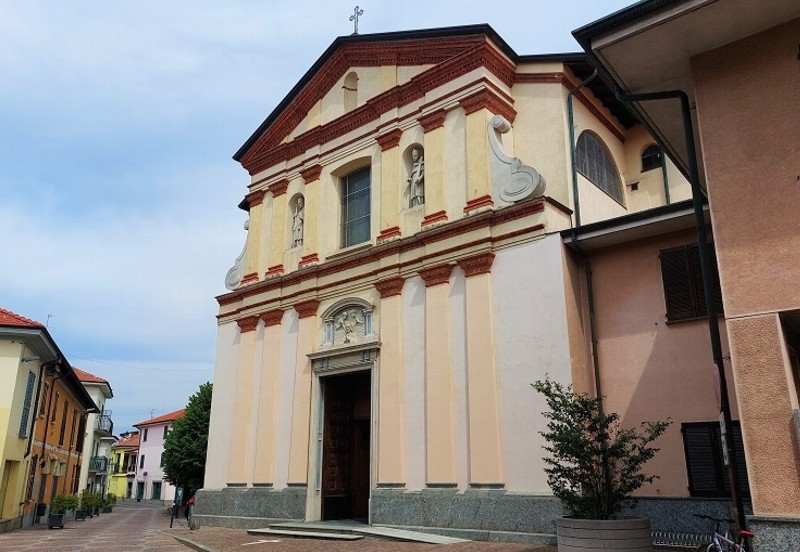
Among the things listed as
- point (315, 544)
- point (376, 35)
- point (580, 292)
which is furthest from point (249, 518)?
point (376, 35)

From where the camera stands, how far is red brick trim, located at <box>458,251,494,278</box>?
14.3 meters

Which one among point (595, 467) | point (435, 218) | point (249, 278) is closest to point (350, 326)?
point (435, 218)

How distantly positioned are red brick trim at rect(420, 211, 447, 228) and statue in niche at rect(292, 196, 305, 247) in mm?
4879

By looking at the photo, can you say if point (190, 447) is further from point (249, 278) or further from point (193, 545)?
point (193, 545)

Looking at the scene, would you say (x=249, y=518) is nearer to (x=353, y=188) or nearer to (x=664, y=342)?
(x=353, y=188)

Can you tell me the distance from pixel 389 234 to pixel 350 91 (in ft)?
17.4

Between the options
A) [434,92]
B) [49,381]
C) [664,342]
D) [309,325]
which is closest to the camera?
[664,342]

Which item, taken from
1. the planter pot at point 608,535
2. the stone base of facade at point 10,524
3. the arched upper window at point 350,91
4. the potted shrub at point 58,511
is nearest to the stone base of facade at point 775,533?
the planter pot at point 608,535

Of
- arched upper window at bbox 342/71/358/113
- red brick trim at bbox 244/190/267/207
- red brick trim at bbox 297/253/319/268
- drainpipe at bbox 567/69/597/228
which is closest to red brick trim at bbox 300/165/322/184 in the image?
arched upper window at bbox 342/71/358/113

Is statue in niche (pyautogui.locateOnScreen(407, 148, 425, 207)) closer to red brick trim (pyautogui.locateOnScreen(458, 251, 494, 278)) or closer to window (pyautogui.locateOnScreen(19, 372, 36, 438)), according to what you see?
red brick trim (pyautogui.locateOnScreen(458, 251, 494, 278))

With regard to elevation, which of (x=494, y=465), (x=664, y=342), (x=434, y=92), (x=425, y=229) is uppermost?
(x=434, y=92)

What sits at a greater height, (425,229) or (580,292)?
(425,229)

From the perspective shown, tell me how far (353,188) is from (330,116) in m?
2.41

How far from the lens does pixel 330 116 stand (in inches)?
771
